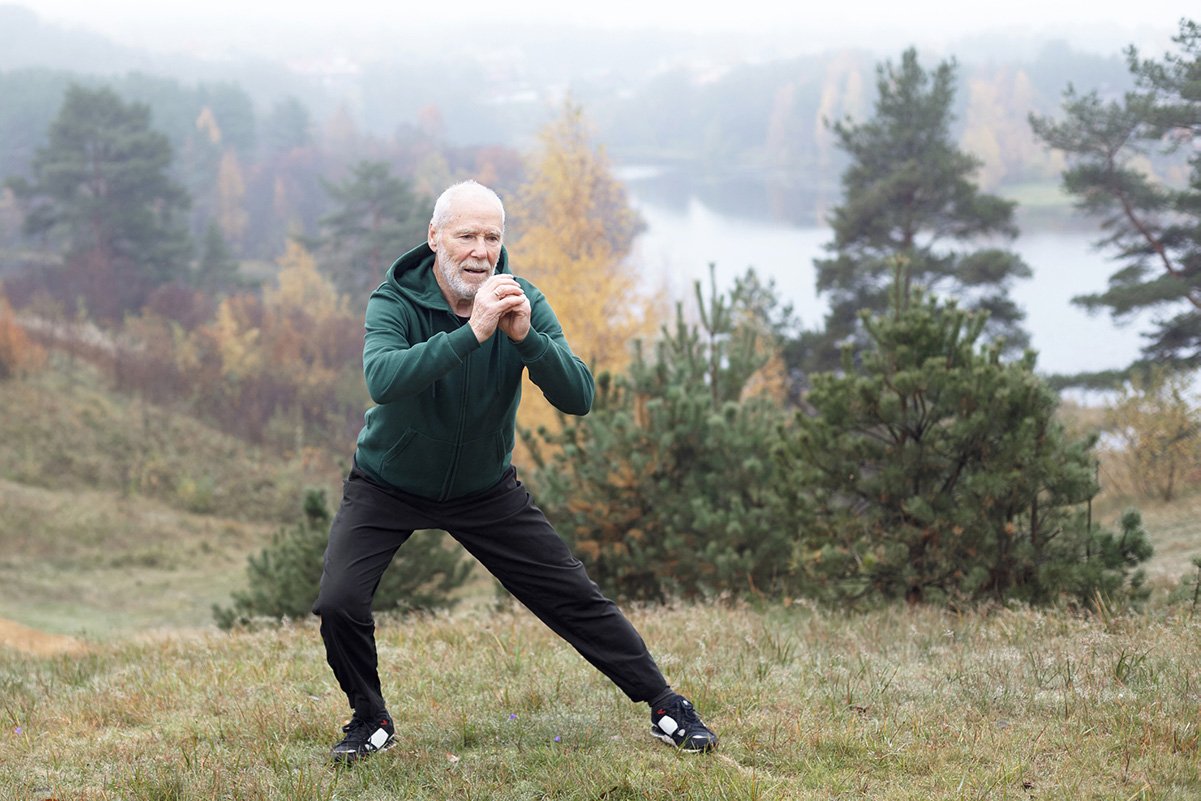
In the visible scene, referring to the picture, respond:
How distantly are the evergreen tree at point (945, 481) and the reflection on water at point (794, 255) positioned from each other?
780 inches

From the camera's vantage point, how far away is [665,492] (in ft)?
32.1

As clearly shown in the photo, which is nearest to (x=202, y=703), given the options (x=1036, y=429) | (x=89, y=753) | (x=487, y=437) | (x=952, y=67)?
(x=89, y=753)

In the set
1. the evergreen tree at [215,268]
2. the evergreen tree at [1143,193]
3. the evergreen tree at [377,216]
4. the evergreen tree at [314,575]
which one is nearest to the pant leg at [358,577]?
the evergreen tree at [314,575]

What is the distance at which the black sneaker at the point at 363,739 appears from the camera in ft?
12.9

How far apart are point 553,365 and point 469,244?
525mm

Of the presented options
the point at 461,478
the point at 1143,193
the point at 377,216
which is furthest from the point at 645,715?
the point at 377,216

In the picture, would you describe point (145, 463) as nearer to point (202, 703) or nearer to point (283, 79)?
point (202, 703)

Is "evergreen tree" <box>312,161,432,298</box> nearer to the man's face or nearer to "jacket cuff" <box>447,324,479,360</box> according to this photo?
the man's face

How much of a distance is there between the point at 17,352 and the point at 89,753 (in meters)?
32.9

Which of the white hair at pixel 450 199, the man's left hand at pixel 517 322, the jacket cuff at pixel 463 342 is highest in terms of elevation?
the white hair at pixel 450 199

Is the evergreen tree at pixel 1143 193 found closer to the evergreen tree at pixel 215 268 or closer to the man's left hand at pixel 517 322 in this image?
the man's left hand at pixel 517 322

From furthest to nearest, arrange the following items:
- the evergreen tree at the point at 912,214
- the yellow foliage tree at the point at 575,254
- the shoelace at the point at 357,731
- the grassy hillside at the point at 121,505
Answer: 1. the evergreen tree at the point at 912,214
2. the yellow foliage tree at the point at 575,254
3. the grassy hillside at the point at 121,505
4. the shoelace at the point at 357,731

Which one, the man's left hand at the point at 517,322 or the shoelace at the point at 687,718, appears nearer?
the man's left hand at the point at 517,322

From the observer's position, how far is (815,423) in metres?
7.30
